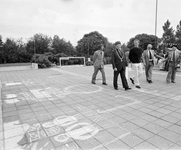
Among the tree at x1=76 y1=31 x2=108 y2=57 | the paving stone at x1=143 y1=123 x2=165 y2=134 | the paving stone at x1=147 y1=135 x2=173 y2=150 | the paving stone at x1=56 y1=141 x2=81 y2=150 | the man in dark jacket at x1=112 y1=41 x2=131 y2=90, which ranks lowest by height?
the paving stone at x1=56 y1=141 x2=81 y2=150

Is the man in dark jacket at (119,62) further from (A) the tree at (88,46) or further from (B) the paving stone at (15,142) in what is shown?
(A) the tree at (88,46)

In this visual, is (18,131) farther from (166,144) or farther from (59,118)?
(166,144)

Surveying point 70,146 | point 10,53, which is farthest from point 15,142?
point 10,53

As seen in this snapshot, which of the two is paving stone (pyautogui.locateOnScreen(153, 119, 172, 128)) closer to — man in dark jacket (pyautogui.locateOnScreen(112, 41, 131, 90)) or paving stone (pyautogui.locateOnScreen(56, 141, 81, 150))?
paving stone (pyautogui.locateOnScreen(56, 141, 81, 150))

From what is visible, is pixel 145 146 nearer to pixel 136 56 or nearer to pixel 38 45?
pixel 136 56

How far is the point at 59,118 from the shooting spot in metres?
3.02

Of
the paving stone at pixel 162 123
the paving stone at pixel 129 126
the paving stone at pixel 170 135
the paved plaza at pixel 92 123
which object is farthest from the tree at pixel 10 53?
the paving stone at pixel 170 135

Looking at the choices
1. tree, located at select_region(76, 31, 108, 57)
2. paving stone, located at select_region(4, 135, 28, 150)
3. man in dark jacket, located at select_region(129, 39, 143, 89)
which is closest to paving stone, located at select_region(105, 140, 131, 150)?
paving stone, located at select_region(4, 135, 28, 150)

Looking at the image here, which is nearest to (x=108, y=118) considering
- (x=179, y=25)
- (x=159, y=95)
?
(x=159, y=95)

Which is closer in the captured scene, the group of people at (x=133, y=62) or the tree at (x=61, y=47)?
the group of people at (x=133, y=62)

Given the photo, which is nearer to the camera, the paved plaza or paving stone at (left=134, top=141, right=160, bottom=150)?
paving stone at (left=134, top=141, right=160, bottom=150)

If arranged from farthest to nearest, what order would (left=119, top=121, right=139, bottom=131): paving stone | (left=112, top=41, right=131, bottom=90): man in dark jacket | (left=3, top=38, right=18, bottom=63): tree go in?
(left=3, top=38, right=18, bottom=63): tree → (left=112, top=41, right=131, bottom=90): man in dark jacket → (left=119, top=121, right=139, bottom=131): paving stone

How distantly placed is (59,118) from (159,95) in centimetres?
330

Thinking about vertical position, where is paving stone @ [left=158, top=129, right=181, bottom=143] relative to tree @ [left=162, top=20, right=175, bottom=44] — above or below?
below
